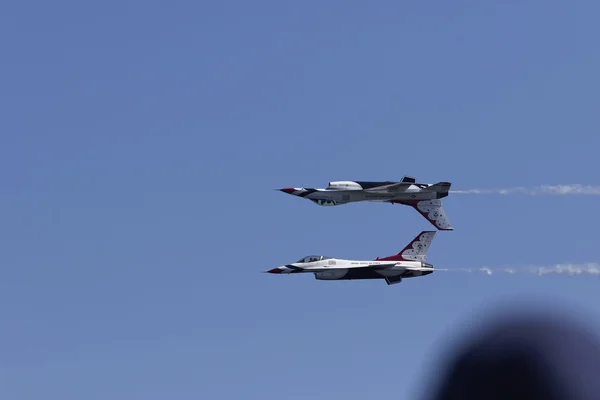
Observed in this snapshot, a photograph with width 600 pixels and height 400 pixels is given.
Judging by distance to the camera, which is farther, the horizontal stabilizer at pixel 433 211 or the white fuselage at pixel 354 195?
the horizontal stabilizer at pixel 433 211

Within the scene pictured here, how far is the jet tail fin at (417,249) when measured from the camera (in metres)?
152

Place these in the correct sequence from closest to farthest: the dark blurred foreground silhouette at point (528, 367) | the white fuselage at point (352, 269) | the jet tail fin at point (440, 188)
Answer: the dark blurred foreground silhouette at point (528, 367), the white fuselage at point (352, 269), the jet tail fin at point (440, 188)

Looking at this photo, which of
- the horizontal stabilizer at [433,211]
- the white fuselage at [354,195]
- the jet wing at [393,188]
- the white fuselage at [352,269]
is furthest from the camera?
the horizontal stabilizer at [433,211]

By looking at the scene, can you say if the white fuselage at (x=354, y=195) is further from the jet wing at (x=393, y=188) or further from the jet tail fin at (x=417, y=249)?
the jet tail fin at (x=417, y=249)

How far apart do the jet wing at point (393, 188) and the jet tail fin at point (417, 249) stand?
11520mm

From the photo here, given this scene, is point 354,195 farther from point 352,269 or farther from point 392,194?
point 352,269

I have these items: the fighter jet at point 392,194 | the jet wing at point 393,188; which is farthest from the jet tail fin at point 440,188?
the jet wing at point 393,188

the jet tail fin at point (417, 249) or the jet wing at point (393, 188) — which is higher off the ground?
the jet wing at point (393, 188)

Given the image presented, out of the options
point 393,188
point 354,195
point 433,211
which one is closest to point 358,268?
point 354,195

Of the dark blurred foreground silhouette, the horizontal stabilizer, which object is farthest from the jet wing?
the dark blurred foreground silhouette

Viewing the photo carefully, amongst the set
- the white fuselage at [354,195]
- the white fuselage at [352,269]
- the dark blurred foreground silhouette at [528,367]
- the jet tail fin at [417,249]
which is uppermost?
the white fuselage at [354,195]

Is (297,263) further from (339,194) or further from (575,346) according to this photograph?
(575,346)

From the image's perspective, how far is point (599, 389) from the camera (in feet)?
27.9

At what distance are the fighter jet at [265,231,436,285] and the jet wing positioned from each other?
1107 centimetres
